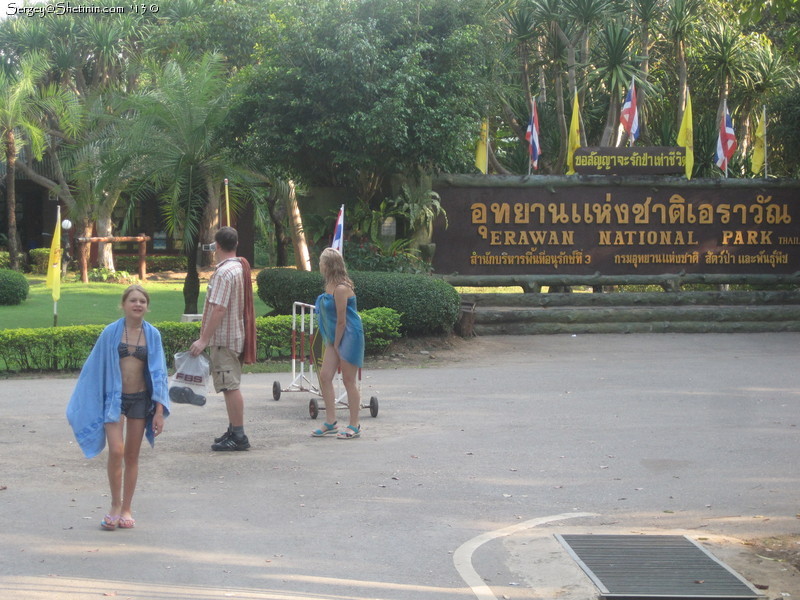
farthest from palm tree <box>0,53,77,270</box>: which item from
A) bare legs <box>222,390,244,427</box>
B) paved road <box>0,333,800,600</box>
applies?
bare legs <box>222,390,244,427</box>

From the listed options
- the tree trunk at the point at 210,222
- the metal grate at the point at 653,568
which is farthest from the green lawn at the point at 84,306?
the metal grate at the point at 653,568

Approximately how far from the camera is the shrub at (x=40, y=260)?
31188mm

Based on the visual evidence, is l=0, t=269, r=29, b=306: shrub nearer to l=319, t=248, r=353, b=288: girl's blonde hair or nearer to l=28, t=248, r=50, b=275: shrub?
l=28, t=248, r=50, b=275: shrub

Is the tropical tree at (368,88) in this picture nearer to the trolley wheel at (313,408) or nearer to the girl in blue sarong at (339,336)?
the trolley wheel at (313,408)

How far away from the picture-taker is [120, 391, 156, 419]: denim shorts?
6.25 metres

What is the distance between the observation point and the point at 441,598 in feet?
16.7

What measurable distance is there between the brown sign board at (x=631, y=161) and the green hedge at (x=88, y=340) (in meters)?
5.37

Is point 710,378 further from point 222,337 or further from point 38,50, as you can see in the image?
point 38,50

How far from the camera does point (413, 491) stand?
7.21 metres

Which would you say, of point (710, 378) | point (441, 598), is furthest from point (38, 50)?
point (441, 598)

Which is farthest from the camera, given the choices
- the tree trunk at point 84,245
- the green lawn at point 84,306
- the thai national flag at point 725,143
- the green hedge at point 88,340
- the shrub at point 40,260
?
the shrub at point 40,260

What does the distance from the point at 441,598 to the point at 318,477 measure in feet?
8.53

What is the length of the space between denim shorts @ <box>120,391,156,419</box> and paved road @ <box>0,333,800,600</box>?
2.25 feet

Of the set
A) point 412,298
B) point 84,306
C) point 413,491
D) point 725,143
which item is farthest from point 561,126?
point 413,491
